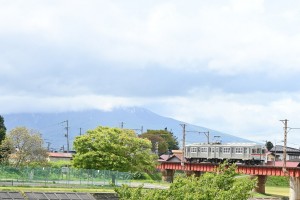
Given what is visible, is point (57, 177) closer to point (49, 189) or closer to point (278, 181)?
point (49, 189)

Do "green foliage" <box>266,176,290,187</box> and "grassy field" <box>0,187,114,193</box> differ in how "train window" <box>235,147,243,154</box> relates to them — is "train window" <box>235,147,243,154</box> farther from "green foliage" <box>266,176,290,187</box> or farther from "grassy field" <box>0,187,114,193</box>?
"green foliage" <box>266,176,290,187</box>

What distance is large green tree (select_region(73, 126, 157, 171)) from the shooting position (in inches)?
3219

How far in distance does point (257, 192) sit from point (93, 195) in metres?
30.3

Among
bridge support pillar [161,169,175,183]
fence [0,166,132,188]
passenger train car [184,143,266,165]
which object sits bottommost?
bridge support pillar [161,169,175,183]

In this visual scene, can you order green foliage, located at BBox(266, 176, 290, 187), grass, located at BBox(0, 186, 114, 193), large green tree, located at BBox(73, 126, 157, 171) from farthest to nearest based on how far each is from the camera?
green foliage, located at BBox(266, 176, 290, 187), large green tree, located at BBox(73, 126, 157, 171), grass, located at BBox(0, 186, 114, 193)

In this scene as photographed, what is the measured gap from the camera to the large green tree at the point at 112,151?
8175 centimetres

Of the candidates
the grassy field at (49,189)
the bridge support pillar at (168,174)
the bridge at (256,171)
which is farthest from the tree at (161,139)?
the grassy field at (49,189)

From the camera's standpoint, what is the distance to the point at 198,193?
4325cm

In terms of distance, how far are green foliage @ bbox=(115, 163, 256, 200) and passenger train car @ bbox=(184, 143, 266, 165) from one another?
33353 millimetres

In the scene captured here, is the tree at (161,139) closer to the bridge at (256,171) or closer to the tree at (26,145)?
the bridge at (256,171)

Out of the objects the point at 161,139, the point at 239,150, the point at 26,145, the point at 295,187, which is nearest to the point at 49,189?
the point at 26,145

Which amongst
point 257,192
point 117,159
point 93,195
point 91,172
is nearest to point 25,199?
point 93,195

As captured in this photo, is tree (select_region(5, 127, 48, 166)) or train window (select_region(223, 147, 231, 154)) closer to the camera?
tree (select_region(5, 127, 48, 166))

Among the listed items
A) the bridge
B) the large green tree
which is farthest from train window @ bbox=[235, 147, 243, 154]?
the large green tree
